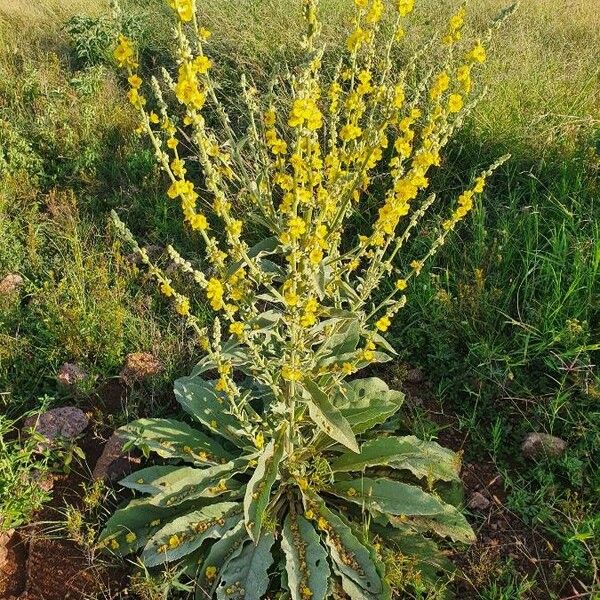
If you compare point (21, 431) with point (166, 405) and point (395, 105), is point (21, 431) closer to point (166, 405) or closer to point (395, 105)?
point (166, 405)

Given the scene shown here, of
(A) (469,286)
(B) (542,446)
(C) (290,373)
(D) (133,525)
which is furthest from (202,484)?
(A) (469,286)

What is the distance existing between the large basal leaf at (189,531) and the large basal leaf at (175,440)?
0.22 meters

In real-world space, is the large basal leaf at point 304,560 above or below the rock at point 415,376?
below

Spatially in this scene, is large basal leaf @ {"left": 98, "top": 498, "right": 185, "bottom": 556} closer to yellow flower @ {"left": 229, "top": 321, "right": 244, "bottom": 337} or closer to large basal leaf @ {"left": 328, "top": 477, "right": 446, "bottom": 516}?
large basal leaf @ {"left": 328, "top": 477, "right": 446, "bottom": 516}

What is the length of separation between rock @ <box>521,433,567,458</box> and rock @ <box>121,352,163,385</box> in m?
1.73

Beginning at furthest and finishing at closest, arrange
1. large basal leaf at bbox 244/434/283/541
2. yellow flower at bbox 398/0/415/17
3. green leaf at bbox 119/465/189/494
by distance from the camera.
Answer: green leaf at bbox 119/465/189/494, large basal leaf at bbox 244/434/283/541, yellow flower at bbox 398/0/415/17

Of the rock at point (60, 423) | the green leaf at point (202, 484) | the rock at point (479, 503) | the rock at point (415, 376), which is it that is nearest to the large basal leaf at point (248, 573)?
the green leaf at point (202, 484)

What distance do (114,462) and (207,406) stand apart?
18.1 inches

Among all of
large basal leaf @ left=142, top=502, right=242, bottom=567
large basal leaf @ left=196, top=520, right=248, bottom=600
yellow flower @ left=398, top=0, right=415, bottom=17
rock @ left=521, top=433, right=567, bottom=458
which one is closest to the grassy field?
rock @ left=521, top=433, right=567, bottom=458

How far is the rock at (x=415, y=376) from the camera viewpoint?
10.9ft

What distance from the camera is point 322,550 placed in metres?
2.45

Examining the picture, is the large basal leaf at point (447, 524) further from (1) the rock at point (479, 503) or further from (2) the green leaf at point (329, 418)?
(2) the green leaf at point (329, 418)

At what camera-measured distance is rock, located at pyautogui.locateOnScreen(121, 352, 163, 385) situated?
3.26 metres

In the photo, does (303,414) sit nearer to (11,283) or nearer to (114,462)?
(114,462)
